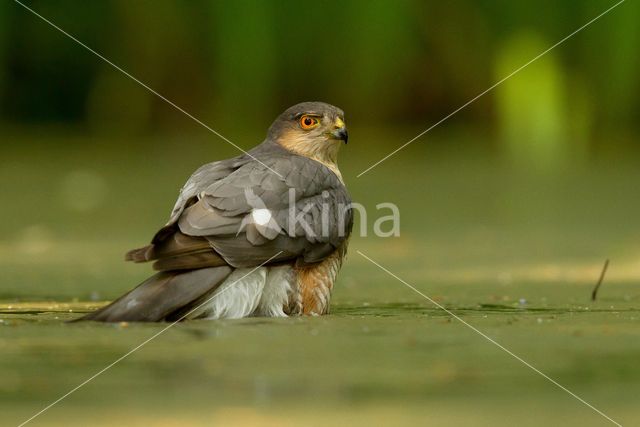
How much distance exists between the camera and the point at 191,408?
13.2 ft

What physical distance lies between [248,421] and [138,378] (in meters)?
0.73

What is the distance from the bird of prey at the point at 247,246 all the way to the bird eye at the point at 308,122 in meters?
0.63

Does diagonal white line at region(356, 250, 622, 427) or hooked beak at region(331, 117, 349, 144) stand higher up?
hooked beak at region(331, 117, 349, 144)

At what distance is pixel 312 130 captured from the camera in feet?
24.3

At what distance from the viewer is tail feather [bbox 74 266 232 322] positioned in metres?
5.60

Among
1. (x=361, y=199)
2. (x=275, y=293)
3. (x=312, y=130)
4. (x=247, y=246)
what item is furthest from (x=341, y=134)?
(x=361, y=199)

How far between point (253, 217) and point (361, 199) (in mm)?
4418

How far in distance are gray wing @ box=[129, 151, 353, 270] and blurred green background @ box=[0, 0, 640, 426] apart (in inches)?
11.9

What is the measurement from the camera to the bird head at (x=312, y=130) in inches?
291

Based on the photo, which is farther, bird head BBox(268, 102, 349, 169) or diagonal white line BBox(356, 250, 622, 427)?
bird head BBox(268, 102, 349, 169)

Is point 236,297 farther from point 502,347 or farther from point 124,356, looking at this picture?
point 502,347

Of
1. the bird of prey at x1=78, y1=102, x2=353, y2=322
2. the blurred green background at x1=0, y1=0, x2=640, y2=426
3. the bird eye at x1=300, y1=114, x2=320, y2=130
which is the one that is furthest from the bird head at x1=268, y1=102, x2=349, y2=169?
the blurred green background at x1=0, y1=0, x2=640, y2=426

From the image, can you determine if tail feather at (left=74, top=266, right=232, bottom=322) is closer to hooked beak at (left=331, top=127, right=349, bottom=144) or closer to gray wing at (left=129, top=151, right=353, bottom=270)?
gray wing at (left=129, top=151, right=353, bottom=270)

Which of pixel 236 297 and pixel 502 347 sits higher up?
pixel 236 297
